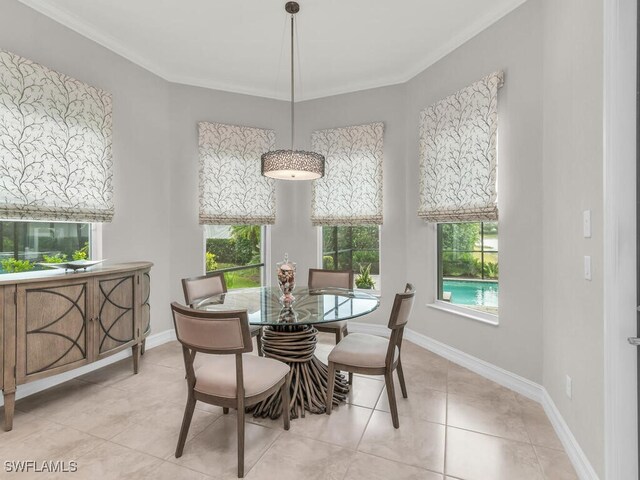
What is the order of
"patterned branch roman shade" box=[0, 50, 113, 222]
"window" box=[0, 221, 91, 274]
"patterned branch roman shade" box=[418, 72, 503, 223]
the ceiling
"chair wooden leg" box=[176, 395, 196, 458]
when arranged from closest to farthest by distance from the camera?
"chair wooden leg" box=[176, 395, 196, 458]
"patterned branch roman shade" box=[0, 50, 113, 222]
"window" box=[0, 221, 91, 274]
the ceiling
"patterned branch roman shade" box=[418, 72, 503, 223]

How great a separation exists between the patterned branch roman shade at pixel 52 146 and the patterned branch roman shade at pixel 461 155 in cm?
319

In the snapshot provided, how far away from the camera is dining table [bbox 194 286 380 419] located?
2201 mm

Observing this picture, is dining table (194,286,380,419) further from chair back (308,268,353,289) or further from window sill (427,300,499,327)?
window sill (427,300,499,327)

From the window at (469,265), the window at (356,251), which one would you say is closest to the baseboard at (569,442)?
the window at (469,265)

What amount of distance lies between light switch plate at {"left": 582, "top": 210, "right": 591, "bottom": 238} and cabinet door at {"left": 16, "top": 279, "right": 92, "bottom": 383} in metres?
3.23

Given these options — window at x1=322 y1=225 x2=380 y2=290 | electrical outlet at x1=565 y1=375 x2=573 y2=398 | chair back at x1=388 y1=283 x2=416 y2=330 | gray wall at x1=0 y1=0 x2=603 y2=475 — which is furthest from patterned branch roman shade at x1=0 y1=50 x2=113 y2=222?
electrical outlet at x1=565 y1=375 x2=573 y2=398

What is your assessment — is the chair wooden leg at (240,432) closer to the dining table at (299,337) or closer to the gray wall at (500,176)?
the dining table at (299,337)

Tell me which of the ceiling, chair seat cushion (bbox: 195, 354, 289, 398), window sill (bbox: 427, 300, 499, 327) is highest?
the ceiling

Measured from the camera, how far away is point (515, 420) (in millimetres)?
2219

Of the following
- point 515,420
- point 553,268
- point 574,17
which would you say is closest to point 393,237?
point 553,268

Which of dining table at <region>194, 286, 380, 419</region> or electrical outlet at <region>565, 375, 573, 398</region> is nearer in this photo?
electrical outlet at <region>565, 375, 573, 398</region>

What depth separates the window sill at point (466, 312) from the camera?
2.92m

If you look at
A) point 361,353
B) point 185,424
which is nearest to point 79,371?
point 185,424

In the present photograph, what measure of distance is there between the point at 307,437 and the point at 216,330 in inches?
38.0
